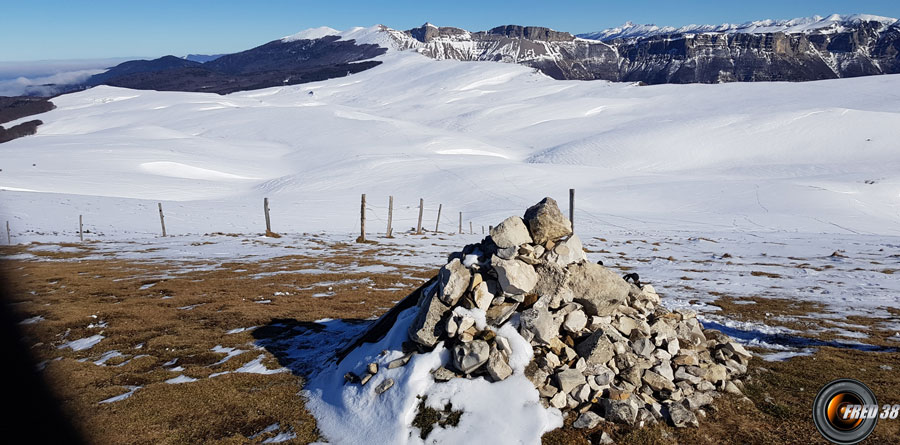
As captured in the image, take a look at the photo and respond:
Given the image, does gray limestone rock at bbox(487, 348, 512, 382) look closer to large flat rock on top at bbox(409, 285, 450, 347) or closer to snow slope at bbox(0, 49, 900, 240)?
large flat rock on top at bbox(409, 285, 450, 347)

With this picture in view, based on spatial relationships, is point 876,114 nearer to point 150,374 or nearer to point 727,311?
point 727,311

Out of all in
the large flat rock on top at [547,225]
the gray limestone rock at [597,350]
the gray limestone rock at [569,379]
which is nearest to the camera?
the gray limestone rock at [569,379]

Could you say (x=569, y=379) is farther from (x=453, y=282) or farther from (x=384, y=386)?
(x=384, y=386)

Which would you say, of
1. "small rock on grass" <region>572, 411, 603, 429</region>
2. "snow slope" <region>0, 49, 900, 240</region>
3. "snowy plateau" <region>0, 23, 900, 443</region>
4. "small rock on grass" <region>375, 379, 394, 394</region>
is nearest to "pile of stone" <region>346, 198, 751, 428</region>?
"small rock on grass" <region>572, 411, 603, 429</region>

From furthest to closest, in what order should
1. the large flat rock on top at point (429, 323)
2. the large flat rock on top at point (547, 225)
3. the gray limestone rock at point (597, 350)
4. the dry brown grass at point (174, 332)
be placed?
the large flat rock on top at point (547, 225) → the large flat rock on top at point (429, 323) → the dry brown grass at point (174, 332) → the gray limestone rock at point (597, 350)

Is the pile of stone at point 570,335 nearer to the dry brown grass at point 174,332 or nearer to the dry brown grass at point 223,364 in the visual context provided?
the dry brown grass at point 223,364

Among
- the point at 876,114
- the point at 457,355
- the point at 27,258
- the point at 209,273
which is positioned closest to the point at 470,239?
the point at 209,273

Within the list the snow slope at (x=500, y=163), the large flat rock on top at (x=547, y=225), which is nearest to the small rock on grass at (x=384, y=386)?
the large flat rock on top at (x=547, y=225)

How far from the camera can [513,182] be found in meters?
61.5

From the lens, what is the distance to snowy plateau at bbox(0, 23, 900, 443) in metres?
16.7

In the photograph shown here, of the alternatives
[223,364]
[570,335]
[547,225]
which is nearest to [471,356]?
[570,335]

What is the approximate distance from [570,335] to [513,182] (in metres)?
53.7

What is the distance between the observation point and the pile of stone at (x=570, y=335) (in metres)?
7.77

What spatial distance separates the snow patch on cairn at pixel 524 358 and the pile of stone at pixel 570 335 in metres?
0.02
